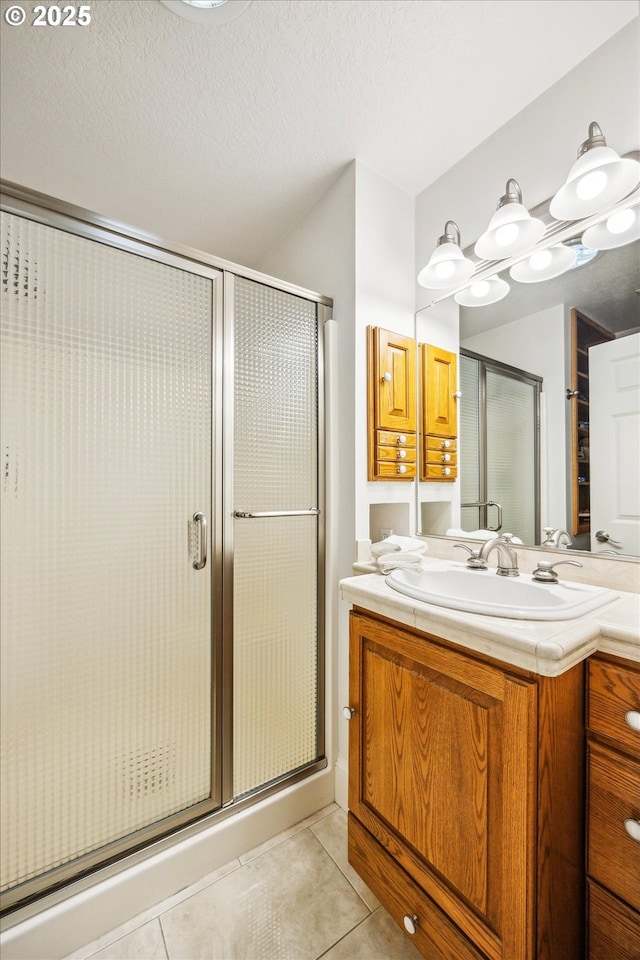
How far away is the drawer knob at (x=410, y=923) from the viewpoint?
976 mm

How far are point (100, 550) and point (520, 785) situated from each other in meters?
1.14

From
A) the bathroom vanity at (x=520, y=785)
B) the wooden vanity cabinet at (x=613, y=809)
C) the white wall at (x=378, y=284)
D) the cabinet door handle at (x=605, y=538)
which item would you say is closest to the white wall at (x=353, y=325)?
the white wall at (x=378, y=284)

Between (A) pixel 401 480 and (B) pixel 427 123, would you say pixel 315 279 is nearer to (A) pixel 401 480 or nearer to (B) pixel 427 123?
(B) pixel 427 123

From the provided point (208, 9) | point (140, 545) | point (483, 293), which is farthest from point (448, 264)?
point (140, 545)

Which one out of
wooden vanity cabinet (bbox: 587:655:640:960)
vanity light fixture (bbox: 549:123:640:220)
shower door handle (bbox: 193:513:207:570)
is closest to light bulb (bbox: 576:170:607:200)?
vanity light fixture (bbox: 549:123:640:220)

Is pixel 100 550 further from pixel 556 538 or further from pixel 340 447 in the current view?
pixel 556 538

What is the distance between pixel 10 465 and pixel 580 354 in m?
1.66

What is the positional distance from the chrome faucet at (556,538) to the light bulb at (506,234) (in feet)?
3.15

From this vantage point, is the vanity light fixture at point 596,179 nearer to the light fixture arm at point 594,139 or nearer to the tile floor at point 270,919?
the light fixture arm at point 594,139

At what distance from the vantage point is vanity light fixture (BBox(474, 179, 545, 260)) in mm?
1270

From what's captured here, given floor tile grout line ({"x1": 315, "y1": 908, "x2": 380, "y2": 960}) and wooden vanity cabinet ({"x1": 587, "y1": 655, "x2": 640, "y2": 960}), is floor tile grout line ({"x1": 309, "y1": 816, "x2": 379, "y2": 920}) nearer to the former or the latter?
floor tile grout line ({"x1": 315, "y1": 908, "x2": 380, "y2": 960})

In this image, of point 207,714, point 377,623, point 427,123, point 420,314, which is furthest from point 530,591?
point 427,123

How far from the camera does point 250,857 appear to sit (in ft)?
4.38

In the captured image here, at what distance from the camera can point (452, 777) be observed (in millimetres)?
903
